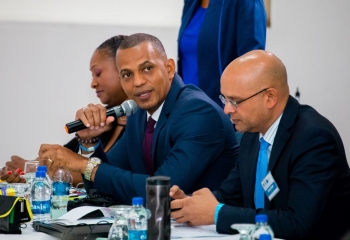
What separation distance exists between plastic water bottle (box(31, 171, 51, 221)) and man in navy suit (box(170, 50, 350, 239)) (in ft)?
1.80

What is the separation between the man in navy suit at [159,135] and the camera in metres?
2.73

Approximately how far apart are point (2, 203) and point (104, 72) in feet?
6.59

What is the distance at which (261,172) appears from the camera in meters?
2.46

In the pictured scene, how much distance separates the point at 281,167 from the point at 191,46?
1.60 m

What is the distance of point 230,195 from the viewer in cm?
Answer: 264

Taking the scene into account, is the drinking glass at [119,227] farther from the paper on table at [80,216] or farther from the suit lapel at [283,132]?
the suit lapel at [283,132]

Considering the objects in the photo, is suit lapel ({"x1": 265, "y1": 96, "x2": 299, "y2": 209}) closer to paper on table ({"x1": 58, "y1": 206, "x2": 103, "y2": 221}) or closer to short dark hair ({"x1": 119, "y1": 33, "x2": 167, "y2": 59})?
paper on table ({"x1": 58, "y1": 206, "x2": 103, "y2": 221})

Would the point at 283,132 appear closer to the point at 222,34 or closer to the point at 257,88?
the point at 257,88

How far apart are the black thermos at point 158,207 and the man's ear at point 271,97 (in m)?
0.75

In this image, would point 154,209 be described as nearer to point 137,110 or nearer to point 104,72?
point 137,110

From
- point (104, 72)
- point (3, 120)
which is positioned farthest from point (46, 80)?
point (104, 72)

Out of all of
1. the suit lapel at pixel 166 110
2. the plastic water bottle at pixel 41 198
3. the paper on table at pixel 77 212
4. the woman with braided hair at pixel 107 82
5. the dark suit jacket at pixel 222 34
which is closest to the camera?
the paper on table at pixel 77 212

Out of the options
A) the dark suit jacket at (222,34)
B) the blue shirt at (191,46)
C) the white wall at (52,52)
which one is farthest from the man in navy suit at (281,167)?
the white wall at (52,52)

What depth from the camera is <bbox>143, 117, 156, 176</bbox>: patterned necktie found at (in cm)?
307
